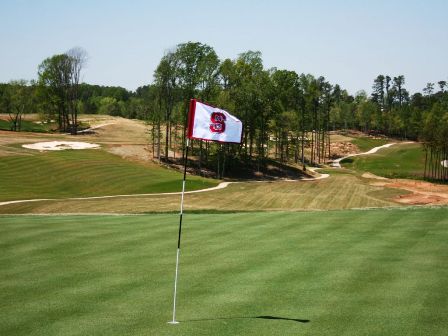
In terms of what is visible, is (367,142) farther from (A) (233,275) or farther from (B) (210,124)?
(B) (210,124)

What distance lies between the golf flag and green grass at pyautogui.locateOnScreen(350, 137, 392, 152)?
12431cm

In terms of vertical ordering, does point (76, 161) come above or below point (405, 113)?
below

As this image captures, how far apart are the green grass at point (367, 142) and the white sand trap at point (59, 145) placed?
267ft

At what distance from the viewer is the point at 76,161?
6088cm

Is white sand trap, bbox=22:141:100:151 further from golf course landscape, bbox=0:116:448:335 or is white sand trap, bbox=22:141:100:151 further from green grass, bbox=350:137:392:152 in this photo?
green grass, bbox=350:137:392:152

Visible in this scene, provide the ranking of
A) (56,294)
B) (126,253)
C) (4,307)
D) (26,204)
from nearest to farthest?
(4,307)
(56,294)
(126,253)
(26,204)

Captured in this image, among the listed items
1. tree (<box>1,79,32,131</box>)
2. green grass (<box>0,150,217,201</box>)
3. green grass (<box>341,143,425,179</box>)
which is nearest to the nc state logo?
green grass (<box>0,150,217,201</box>)

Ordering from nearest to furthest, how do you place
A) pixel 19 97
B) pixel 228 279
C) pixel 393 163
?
pixel 228 279 → pixel 19 97 → pixel 393 163

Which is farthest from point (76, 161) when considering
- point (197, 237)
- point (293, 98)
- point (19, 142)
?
point (293, 98)

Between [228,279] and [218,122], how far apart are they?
183 inches

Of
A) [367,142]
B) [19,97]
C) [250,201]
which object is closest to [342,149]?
[367,142]

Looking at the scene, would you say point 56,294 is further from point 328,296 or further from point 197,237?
point 197,237

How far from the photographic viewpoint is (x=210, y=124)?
13.4m

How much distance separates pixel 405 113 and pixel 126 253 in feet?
508
